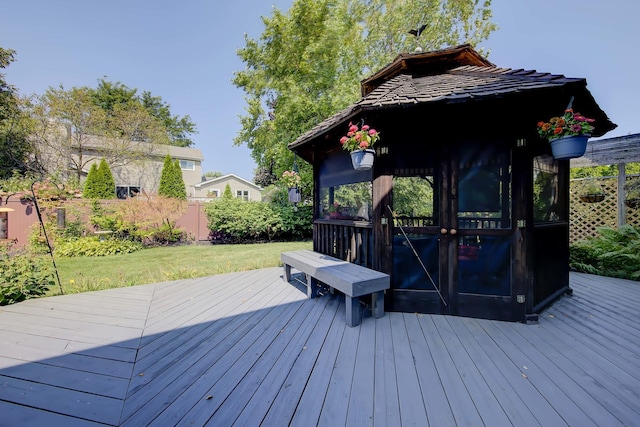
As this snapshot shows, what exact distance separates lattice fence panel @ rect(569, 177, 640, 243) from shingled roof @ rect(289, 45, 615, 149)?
2.60m

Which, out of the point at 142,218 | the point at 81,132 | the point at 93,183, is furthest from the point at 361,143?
the point at 81,132

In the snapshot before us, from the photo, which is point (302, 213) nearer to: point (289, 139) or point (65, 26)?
point (289, 139)

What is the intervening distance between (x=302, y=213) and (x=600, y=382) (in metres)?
9.32

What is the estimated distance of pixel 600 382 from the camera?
1.85m

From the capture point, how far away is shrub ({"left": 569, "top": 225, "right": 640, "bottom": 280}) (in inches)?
184

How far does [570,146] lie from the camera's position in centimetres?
250

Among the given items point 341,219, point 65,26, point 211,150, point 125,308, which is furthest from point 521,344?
point 211,150

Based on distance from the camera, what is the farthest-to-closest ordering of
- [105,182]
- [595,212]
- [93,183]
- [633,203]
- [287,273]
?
1. [105,182]
2. [93,183]
3. [595,212]
4. [633,203]
5. [287,273]

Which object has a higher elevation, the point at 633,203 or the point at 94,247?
the point at 633,203

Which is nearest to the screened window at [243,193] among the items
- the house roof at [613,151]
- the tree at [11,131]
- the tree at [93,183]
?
the tree at [93,183]

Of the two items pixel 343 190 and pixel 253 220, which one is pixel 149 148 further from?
pixel 343 190

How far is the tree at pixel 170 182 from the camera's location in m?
15.6

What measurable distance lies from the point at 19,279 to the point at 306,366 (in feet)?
13.8

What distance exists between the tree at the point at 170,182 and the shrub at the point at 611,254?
17.4 m
